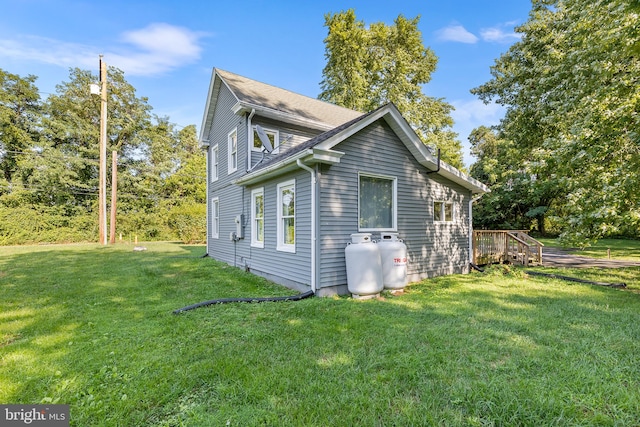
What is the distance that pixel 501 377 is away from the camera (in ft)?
8.90

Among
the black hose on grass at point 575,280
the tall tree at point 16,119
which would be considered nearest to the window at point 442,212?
the black hose on grass at point 575,280

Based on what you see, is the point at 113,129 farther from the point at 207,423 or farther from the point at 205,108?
the point at 207,423

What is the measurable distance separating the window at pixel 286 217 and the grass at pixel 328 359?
187 cm

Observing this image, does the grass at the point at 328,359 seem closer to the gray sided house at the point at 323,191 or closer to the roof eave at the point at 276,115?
the gray sided house at the point at 323,191

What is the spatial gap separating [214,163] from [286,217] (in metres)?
6.74

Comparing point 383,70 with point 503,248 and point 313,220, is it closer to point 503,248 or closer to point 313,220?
point 503,248

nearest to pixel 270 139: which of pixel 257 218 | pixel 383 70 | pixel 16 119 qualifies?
pixel 257 218

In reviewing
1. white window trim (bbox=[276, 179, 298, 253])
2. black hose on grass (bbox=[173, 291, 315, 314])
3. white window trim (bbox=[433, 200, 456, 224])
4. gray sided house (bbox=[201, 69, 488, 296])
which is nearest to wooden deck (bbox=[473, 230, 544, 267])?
gray sided house (bbox=[201, 69, 488, 296])

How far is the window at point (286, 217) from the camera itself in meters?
6.78

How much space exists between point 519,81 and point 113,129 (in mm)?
28823

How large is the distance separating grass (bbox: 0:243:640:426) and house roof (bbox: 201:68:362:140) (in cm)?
564

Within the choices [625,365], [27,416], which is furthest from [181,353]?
[625,365]

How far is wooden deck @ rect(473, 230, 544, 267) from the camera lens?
10031mm

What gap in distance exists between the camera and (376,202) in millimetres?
6941
